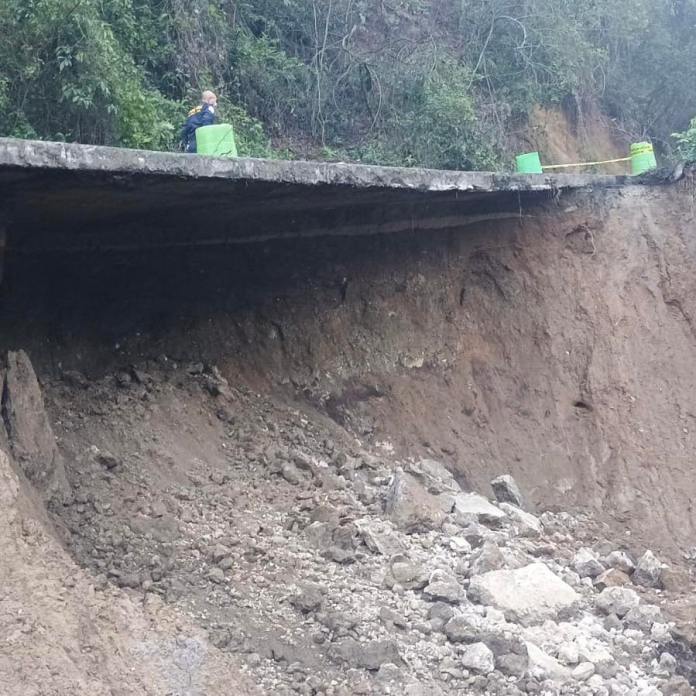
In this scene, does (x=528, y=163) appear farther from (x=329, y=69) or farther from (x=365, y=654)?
(x=365, y=654)

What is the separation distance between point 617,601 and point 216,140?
4.06 m

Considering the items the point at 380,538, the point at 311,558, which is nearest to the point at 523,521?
the point at 380,538

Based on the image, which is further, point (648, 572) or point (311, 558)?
point (648, 572)

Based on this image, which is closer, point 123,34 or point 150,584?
point 150,584

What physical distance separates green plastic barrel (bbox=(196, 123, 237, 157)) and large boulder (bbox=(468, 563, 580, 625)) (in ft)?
10.9

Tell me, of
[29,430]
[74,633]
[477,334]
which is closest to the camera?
[74,633]

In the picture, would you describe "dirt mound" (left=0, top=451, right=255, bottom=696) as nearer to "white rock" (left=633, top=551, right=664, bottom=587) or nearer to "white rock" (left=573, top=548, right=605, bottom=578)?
"white rock" (left=573, top=548, right=605, bottom=578)

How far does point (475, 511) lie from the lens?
7250 millimetres

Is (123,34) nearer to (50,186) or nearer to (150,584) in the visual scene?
(50,186)

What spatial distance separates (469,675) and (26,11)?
6.38m

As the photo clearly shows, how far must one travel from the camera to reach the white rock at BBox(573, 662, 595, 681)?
552 centimetres

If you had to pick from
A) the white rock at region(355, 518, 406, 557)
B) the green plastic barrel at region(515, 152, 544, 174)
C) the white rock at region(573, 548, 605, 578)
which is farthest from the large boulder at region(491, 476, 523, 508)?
the green plastic barrel at region(515, 152, 544, 174)

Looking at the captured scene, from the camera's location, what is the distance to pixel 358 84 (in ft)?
41.3

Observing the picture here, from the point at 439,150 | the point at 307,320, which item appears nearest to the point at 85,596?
the point at 307,320
